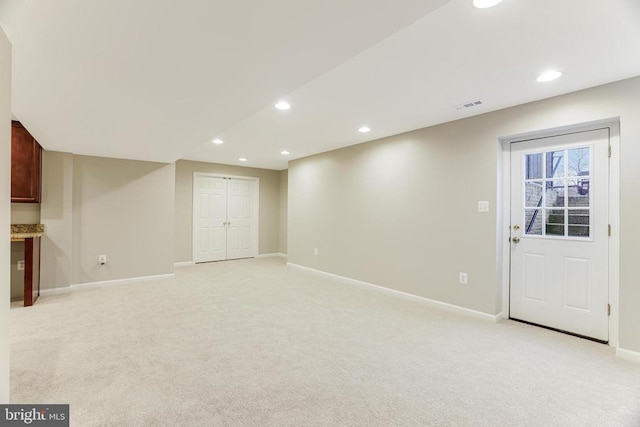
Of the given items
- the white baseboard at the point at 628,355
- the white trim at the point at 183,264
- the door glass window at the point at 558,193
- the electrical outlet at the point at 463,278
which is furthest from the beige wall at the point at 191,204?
the white baseboard at the point at 628,355

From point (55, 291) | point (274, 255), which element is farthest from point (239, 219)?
point (55, 291)

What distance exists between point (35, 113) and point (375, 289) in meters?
4.35

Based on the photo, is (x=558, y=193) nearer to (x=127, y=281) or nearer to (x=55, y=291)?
(x=127, y=281)

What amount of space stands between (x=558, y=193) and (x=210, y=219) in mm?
6241

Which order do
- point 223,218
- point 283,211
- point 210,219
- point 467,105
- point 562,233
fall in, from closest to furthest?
point 562,233 → point 467,105 → point 210,219 → point 223,218 → point 283,211

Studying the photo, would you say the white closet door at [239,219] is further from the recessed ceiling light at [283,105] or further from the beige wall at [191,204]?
the recessed ceiling light at [283,105]

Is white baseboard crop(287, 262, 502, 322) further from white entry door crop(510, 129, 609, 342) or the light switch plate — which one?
the light switch plate

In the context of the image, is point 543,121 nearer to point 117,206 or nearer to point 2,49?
point 2,49

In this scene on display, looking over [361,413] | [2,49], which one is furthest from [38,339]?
[361,413]

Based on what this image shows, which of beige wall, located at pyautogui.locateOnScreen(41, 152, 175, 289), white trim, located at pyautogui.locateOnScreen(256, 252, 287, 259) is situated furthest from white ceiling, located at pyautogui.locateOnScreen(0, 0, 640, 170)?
white trim, located at pyautogui.locateOnScreen(256, 252, 287, 259)

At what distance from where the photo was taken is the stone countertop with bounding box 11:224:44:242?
3.40 m

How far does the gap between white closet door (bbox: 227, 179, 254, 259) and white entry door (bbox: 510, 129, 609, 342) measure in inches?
224

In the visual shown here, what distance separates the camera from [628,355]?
2379 millimetres

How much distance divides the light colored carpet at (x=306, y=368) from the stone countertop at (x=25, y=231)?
84 cm
